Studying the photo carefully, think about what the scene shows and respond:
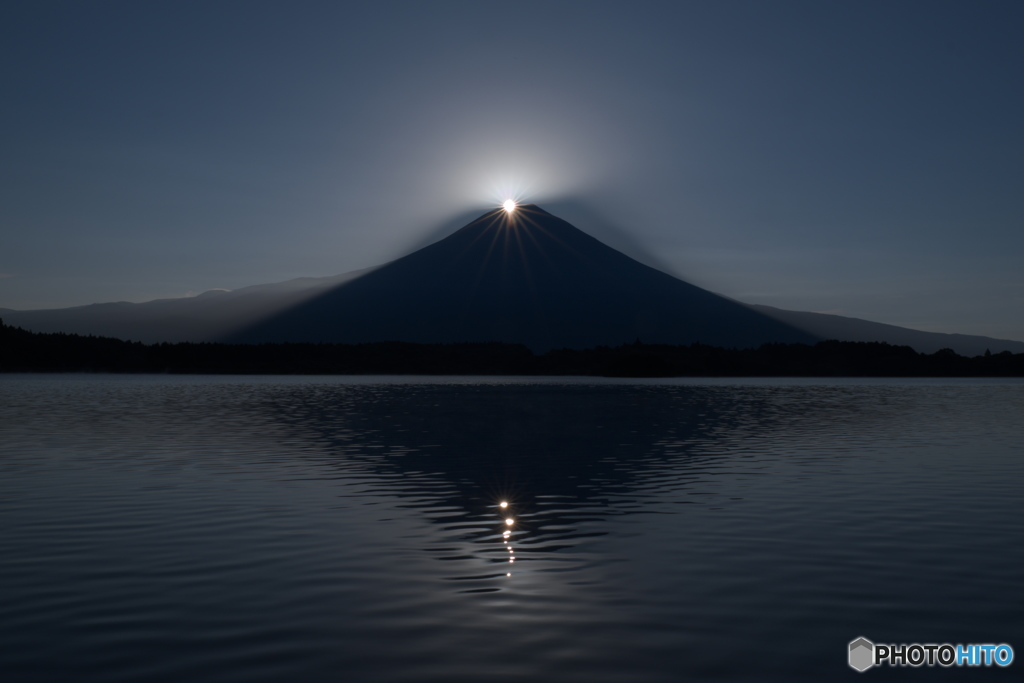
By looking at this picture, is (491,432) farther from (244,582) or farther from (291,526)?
(244,582)

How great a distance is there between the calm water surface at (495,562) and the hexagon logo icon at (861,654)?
13 centimetres

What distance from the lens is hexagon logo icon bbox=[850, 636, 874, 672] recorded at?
30.2 feet

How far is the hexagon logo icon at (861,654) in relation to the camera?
9.20 metres

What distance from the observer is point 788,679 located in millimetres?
8688

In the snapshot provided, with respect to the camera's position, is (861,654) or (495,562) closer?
(861,654)

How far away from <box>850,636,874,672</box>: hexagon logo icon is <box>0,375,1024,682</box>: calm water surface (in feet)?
0.44

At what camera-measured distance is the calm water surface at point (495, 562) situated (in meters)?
9.28

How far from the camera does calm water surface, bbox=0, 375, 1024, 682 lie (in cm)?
928

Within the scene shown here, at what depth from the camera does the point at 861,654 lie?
9469 millimetres

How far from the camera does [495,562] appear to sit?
540 inches

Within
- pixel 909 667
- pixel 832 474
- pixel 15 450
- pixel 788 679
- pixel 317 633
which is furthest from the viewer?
pixel 15 450

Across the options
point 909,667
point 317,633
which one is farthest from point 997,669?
point 317,633

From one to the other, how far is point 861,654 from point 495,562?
6.00 m

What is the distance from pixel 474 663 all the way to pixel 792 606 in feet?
15.6
